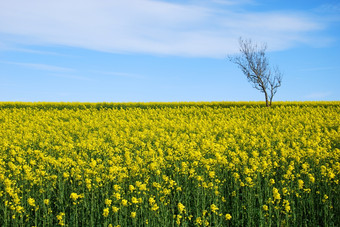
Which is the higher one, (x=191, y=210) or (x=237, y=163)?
(x=237, y=163)

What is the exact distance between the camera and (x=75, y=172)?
8984 mm

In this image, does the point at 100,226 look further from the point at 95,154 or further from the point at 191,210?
the point at 95,154

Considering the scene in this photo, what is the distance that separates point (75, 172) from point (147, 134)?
709 centimetres

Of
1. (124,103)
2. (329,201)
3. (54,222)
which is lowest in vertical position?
(54,222)

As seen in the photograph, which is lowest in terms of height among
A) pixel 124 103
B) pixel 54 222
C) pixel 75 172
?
pixel 54 222

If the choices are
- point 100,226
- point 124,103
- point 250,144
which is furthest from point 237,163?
point 124,103

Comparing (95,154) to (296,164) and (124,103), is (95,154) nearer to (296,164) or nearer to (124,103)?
(296,164)

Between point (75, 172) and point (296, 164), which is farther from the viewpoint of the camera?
A: point (296, 164)

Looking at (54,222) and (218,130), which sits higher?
(218,130)

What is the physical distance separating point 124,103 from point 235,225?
99.1ft

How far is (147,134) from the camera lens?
1589 cm

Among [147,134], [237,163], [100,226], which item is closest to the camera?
[100,226]

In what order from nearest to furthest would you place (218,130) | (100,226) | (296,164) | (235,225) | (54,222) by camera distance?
(100,226), (235,225), (54,222), (296,164), (218,130)

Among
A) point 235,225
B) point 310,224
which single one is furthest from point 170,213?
point 310,224
